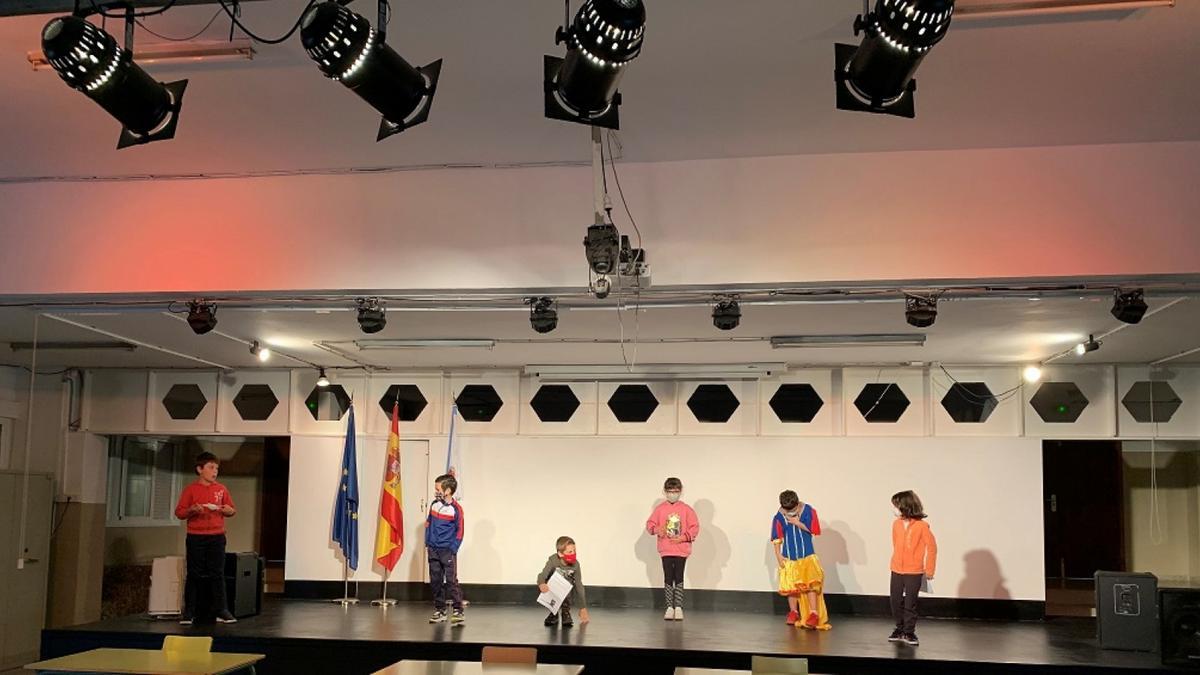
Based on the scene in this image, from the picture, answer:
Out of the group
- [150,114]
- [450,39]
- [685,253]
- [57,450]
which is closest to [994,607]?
[685,253]

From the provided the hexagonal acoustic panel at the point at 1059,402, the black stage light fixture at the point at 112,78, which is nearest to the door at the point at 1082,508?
the hexagonal acoustic panel at the point at 1059,402

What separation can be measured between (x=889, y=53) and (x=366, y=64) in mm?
1868

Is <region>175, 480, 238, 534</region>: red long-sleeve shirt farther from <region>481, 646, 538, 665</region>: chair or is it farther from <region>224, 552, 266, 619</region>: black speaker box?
<region>481, 646, 538, 665</region>: chair

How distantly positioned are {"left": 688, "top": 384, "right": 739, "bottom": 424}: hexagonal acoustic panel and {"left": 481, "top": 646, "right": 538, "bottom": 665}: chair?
603 cm

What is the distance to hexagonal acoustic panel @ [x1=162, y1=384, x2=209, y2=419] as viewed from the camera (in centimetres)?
1245

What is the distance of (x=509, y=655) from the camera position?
589 centimetres

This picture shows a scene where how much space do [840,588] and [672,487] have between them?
87.7 inches

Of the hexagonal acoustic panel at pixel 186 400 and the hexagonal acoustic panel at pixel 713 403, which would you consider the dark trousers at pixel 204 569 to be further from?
the hexagonal acoustic panel at pixel 713 403

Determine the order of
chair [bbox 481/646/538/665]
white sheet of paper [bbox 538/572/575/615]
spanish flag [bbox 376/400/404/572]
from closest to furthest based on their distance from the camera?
chair [bbox 481/646/538/665], white sheet of paper [bbox 538/572/575/615], spanish flag [bbox 376/400/404/572]

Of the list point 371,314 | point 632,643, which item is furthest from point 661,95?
point 632,643

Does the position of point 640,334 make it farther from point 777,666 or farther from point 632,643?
point 777,666

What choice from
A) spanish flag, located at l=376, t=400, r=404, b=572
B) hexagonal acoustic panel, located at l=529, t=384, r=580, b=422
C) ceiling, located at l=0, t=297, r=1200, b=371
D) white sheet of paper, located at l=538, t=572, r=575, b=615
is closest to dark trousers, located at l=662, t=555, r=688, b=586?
white sheet of paper, located at l=538, t=572, r=575, b=615

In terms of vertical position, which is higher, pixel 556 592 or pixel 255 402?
pixel 255 402

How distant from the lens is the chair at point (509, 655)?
5.84 meters
